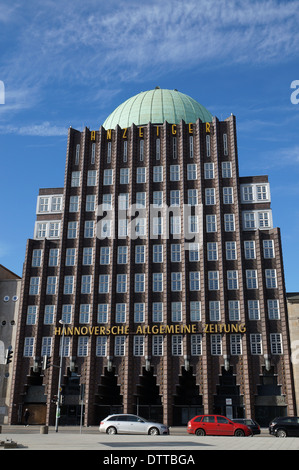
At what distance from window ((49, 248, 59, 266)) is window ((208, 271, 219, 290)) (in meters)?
22.1

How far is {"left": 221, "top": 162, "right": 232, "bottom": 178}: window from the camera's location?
68.5 m

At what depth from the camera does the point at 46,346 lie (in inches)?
2479

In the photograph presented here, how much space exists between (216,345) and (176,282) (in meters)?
9.85

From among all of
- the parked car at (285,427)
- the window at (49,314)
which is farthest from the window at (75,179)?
the parked car at (285,427)

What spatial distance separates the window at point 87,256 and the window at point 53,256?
4091 millimetres

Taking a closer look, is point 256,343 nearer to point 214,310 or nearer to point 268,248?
point 214,310

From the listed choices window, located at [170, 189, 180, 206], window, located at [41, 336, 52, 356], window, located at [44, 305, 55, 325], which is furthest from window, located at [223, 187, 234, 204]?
window, located at [41, 336, 52, 356]

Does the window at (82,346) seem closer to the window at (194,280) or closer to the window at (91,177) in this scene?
the window at (194,280)

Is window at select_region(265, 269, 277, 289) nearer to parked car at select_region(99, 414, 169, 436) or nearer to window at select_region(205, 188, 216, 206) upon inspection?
window at select_region(205, 188, 216, 206)

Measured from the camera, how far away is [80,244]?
220ft

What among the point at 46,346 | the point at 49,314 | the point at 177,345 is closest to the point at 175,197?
the point at 177,345
